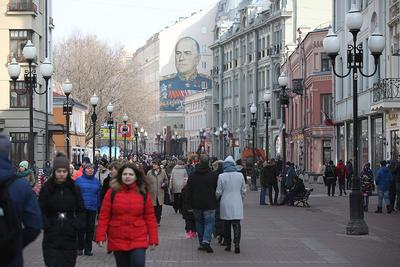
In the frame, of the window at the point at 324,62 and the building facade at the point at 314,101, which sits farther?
the window at the point at 324,62

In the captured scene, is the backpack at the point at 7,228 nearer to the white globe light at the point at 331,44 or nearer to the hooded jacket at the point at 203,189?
the hooded jacket at the point at 203,189

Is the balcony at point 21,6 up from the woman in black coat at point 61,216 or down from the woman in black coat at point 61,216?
up

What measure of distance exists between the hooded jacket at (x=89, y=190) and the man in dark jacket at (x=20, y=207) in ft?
25.4

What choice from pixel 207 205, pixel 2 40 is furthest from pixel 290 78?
pixel 207 205

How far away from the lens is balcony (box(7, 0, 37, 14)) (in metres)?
46.6

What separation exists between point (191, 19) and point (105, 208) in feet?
397

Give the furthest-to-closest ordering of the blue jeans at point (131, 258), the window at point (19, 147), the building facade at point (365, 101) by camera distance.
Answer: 1. the window at point (19, 147)
2. the building facade at point (365, 101)
3. the blue jeans at point (131, 258)

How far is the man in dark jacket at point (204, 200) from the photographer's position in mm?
15391

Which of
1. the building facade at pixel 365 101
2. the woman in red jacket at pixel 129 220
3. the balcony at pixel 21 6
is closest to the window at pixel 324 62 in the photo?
the building facade at pixel 365 101

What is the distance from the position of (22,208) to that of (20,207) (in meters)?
0.04

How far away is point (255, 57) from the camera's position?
303 feet

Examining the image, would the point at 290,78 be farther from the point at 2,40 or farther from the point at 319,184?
the point at 2,40

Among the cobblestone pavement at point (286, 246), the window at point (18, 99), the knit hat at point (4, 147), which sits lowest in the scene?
the cobblestone pavement at point (286, 246)

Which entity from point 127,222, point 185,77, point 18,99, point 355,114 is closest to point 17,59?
point 18,99
